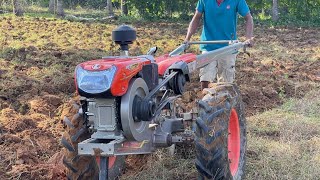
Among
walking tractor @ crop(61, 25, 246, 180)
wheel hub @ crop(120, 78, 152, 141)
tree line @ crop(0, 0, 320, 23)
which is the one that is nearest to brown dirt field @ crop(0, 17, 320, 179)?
walking tractor @ crop(61, 25, 246, 180)

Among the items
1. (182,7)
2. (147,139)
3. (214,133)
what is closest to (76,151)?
(147,139)

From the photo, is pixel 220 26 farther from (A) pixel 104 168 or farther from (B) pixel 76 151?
(A) pixel 104 168

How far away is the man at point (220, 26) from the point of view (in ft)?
18.4

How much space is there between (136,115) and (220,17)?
2.47 m

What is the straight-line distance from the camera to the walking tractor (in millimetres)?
3381

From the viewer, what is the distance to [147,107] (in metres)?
3.52

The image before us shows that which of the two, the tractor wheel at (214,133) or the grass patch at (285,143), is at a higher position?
the tractor wheel at (214,133)

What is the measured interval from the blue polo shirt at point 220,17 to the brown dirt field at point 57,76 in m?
1.33

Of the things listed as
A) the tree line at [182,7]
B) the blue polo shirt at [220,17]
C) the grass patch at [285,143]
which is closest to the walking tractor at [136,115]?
the grass patch at [285,143]

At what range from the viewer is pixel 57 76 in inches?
335

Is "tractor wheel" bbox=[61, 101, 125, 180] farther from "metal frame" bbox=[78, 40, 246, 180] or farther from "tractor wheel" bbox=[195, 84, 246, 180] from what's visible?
"tractor wheel" bbox=[195, 84, 246, 180]

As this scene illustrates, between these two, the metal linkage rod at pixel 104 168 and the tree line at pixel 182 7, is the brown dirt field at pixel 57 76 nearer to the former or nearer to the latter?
the metal linkage rod at pixel 104 168

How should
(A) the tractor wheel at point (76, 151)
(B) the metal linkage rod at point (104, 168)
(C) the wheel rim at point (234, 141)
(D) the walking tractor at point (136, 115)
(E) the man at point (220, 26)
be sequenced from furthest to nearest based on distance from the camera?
1. (E) the man at point (220, 26)
2. (C) the wheel rim at point (234, 141)
3. (A) the tractor wheel at point (76, 151)
4. (B) the metal linkage rod at point (104, 168)
5. (D) the walking tractor at point (136, 115)

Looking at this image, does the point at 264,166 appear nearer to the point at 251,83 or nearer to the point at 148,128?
the point at 148,128
